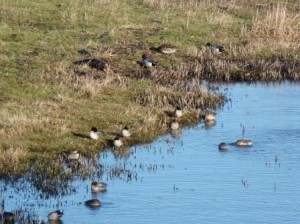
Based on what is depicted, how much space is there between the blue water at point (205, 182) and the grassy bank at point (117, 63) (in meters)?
0.96

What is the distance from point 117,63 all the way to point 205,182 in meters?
9.67

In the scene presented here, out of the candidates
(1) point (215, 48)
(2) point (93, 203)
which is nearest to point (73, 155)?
(2) point (93, 203)

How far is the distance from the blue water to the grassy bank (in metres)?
0.96

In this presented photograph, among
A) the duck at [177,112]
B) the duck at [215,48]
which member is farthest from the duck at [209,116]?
the duck at [215,48]

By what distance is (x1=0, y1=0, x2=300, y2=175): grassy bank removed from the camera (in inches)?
733

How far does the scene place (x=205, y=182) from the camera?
1591cm

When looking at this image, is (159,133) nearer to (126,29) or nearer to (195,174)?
(195,174)

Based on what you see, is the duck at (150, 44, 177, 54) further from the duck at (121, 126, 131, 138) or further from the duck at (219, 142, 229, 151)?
the duck at (219, 142, 229, 151)

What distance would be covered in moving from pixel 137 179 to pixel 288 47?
1269 centimetres

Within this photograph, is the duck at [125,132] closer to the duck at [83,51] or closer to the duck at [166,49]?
the duck at [83,51]

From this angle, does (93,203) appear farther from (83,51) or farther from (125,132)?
(83,51)

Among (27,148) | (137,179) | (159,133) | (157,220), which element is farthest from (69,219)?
(159,133)

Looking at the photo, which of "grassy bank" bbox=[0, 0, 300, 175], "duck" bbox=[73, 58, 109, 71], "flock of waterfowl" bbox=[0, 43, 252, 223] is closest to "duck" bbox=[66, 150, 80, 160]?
"flock of waterfowl" bbox=[0, 43, 252, 223]

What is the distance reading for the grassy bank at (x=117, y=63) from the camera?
18.6 metres
